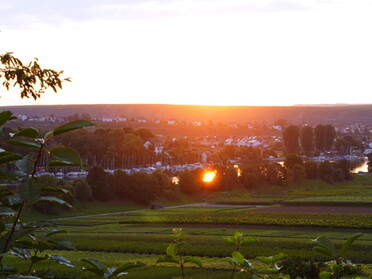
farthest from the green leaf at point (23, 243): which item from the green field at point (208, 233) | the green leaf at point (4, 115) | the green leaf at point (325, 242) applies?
the green field at point (208, 233)

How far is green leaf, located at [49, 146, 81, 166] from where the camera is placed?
257cm

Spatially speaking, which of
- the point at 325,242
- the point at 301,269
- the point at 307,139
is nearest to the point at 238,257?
the point at 325,242

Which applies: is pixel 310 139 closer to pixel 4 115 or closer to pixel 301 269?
pixel 301 269

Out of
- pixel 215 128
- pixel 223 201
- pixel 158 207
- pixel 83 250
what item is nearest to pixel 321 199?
pixel 223 201

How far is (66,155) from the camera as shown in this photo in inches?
102

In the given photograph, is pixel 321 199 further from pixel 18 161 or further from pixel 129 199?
pixel 18 161

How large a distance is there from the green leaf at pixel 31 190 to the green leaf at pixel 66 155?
0.43ft

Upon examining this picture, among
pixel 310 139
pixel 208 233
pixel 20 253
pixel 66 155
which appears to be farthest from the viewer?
pixel 310 139

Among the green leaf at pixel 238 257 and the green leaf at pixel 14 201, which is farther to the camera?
the green leaf at pixel 238 257

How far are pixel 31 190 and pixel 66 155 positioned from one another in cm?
20

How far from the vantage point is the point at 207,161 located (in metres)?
111

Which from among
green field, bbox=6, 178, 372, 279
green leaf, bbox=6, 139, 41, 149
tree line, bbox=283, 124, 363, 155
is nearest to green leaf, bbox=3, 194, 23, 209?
green leaf, bbox=6, 139, 41, 149

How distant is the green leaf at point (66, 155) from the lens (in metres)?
2.57

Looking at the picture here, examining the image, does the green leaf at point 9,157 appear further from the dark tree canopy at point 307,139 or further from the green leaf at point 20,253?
the dark tree canopy at point 307,139
